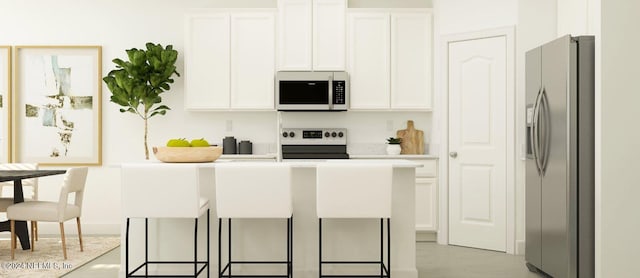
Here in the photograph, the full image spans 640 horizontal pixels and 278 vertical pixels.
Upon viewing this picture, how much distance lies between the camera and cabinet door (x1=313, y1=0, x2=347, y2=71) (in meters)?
5.96

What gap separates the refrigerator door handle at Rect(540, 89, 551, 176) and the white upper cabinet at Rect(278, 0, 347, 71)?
2349 mm

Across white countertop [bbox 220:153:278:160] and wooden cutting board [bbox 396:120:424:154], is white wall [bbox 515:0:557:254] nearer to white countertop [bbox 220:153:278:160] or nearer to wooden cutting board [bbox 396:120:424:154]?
wooden cutting board [bbox 396:120:424:154]

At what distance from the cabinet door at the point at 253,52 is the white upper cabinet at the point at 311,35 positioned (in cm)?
13

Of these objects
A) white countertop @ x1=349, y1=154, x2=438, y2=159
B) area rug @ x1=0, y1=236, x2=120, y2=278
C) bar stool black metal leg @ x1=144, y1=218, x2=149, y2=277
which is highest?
white countertop @ x1=349, y1=154, x2=438, y2=159

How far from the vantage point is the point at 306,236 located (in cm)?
397

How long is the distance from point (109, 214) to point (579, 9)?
5074 millimetres

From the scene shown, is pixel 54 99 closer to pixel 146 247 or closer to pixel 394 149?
pixel 146 247

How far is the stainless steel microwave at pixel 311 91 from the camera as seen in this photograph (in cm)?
591

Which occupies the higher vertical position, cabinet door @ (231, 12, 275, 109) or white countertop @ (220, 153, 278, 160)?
cabinet door @ (231, 12, 275, 109)

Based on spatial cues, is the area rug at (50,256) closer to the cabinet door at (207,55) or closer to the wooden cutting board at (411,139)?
the cabinet door at (207,55)

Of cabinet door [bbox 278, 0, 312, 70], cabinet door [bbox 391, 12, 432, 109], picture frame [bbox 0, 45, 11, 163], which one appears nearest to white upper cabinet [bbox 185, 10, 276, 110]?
cabinet door [bbox 278, 0, 312, 70]

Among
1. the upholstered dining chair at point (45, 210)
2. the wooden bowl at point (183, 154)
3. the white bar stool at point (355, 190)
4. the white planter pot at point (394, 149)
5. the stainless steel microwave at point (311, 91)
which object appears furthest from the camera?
the white planter pot at point (394, 149)

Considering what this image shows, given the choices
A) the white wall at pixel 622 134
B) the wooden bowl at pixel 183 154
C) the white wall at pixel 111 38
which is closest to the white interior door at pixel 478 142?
the white wall at pixel 622 134

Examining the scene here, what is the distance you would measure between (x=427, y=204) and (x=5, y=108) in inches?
184
